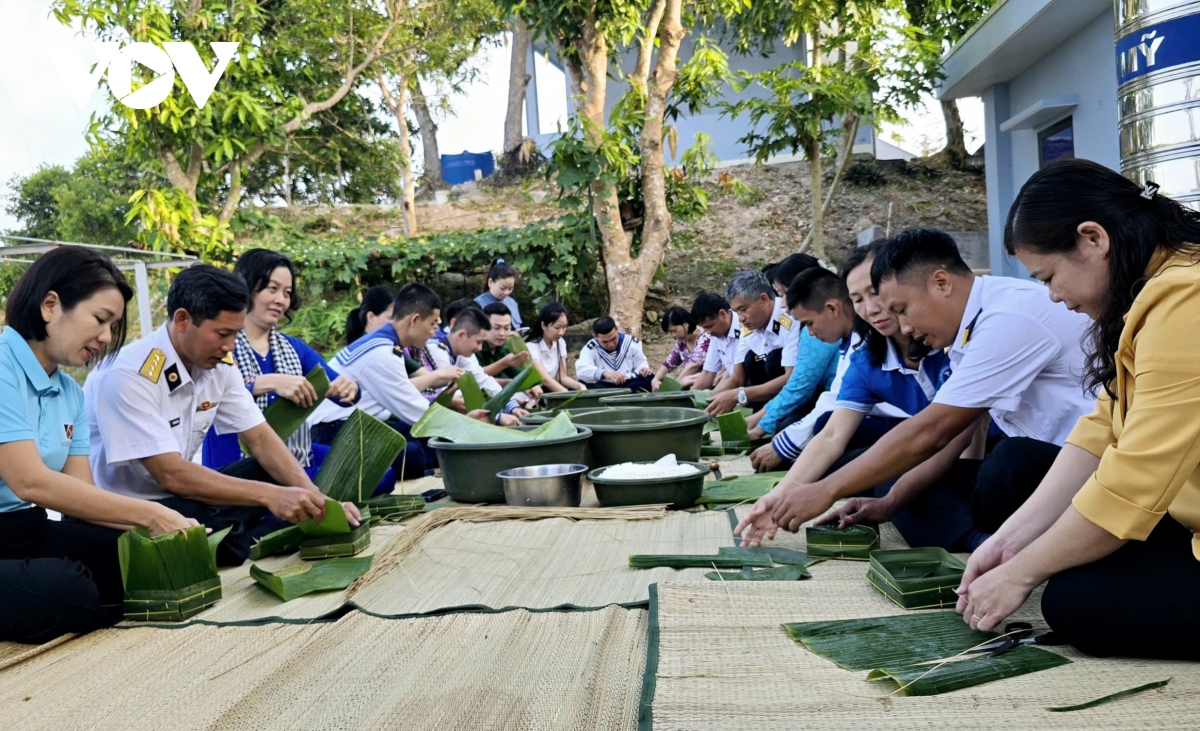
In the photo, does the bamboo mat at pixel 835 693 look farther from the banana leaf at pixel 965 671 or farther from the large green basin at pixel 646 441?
the large green basin at pixel 646 441

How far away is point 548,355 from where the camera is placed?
8047mm

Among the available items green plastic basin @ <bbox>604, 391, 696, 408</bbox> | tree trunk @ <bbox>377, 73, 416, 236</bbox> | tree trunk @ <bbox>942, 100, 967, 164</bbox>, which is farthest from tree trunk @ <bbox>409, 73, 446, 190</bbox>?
green plastic basin @ <bbox>604, 391, 696, 408</bbox>

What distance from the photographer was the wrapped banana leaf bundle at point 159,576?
2424 millimetres

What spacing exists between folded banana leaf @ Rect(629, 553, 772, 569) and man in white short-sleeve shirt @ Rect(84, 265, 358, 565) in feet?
3.07

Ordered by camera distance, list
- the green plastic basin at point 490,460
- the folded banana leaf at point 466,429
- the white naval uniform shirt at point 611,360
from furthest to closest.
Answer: the white naval uniform shirt at point 611,360, the folded banana leaf at point 466,429, the green plastic basin at point 490,460

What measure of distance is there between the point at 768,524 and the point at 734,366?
3.78 m

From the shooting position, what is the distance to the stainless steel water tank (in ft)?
10.3

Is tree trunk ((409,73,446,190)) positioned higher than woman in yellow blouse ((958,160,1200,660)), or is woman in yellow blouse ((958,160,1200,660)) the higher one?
tree trunk ((409,73,446,190))

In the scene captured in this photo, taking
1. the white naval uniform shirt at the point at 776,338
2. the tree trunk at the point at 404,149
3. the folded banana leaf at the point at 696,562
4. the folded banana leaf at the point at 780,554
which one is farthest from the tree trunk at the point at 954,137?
the folded banana leaf at the point at 696,562

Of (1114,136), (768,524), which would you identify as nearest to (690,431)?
(768,524)

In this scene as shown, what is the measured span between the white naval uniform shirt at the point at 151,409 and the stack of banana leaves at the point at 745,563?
143cm

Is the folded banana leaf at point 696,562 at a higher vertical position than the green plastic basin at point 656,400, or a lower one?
lower

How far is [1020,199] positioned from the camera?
6.20ft

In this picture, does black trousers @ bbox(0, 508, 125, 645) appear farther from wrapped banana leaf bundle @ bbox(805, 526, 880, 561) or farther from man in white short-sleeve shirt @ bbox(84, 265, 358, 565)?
wrapped banana leaf bundle @ bbox(805, 526, 880, 561)
